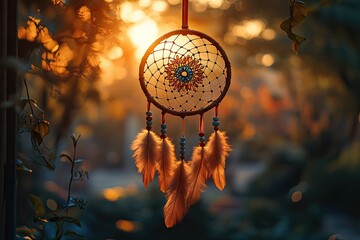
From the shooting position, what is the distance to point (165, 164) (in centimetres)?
129

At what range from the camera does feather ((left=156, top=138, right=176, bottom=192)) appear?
1.28 metres

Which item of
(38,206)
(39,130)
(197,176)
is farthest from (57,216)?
(197,176)

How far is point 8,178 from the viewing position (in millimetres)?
1161

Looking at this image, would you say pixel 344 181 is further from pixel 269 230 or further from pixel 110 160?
pixel 110 160

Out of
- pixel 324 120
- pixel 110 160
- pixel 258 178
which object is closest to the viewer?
pixel 324 120

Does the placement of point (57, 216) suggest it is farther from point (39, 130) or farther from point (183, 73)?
point (183, 73)

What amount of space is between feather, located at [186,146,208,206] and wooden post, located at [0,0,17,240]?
0.36 metres

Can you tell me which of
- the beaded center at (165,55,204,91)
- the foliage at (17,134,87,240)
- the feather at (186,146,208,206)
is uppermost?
the beaded center at (165,55,204,91)

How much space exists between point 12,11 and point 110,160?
7.73 metres

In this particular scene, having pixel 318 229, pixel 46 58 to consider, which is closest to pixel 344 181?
pixel 318 229

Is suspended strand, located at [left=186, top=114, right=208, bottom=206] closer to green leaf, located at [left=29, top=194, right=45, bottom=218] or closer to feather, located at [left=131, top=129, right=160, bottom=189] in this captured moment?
feather, located at [left=131, top=129, right=160, bottom=189]

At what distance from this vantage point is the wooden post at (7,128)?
1119mm

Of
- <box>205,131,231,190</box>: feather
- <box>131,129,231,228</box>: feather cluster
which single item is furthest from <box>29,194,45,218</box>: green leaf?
<box>205,131,231,190</box>: feather

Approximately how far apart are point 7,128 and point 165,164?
328mm
